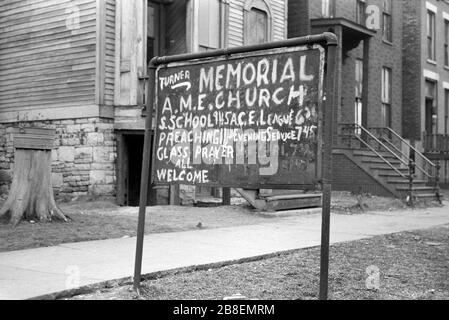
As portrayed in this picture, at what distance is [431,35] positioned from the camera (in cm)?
2605

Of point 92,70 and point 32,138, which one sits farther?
point 92,70

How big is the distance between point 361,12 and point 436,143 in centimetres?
705

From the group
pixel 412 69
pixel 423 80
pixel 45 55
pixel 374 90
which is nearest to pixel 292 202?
pixel 45 55

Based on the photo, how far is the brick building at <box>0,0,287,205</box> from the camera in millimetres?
13195

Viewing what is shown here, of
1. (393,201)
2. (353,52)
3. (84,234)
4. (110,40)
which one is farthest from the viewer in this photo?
(353,52)

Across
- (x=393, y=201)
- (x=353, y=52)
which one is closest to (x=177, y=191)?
(x=393, y=201)

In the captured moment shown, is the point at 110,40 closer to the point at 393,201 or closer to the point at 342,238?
the point at 342,238

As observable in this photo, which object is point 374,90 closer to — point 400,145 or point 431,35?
point 400,145

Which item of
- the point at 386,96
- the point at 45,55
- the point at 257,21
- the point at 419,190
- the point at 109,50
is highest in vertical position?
the point at 257,21

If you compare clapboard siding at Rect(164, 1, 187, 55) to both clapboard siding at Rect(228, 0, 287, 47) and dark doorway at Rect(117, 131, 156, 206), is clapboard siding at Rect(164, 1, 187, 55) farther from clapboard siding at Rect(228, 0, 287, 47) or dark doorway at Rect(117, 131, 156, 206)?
dark doorway at Rect(117, 131, 156, 206)

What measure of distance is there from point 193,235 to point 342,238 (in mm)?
2279
